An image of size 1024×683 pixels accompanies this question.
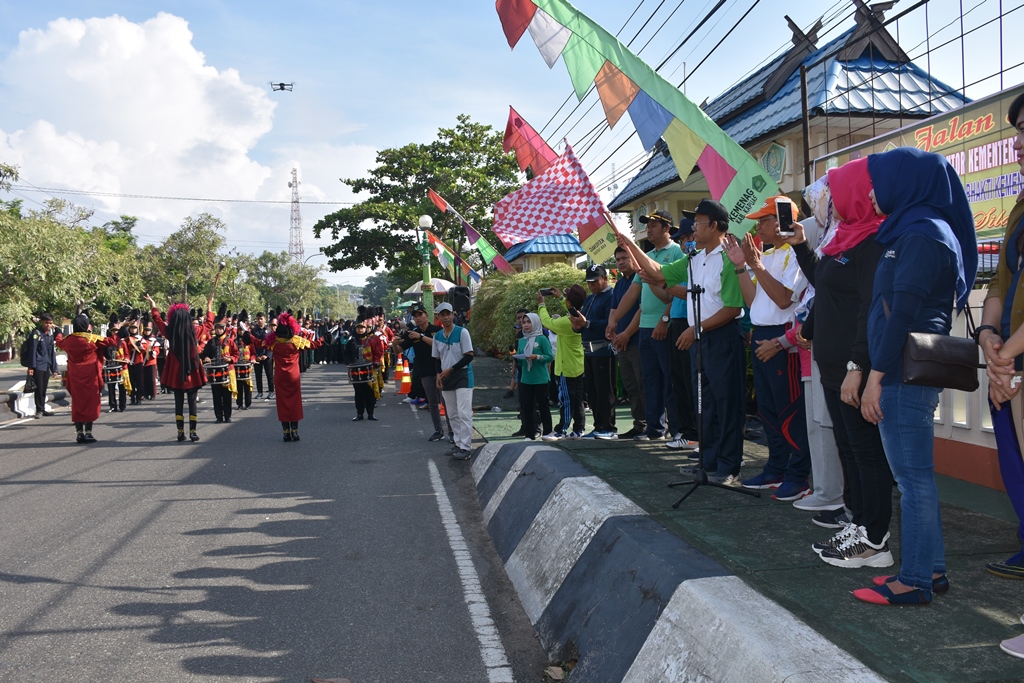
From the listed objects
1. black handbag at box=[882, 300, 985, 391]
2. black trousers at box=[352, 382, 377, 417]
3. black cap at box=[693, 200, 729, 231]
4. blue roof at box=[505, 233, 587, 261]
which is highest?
blue roof at box=[505, 233, 587, 261]

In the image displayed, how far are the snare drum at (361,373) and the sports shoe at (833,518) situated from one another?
1062 centimetres

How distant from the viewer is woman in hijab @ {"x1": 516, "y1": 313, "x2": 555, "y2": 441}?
9.48 m

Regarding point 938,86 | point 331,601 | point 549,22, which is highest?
point 938,86

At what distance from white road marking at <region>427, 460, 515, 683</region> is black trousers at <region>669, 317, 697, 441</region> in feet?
7.67

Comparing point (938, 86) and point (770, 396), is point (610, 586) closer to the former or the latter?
point (770, 396)

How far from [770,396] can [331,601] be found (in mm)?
3415

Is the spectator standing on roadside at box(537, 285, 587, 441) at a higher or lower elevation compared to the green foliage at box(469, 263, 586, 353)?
lower

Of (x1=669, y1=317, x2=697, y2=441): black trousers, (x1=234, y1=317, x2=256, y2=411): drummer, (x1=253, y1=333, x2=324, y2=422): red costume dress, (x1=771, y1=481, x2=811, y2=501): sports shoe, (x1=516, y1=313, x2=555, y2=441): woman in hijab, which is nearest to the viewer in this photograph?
(x1=771, y1=481, x2=811, y2=501): sports shoe

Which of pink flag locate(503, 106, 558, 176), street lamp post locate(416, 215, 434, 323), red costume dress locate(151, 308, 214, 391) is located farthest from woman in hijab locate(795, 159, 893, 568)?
street lamp post locate(416, 215, 434, 323)

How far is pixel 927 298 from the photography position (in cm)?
336

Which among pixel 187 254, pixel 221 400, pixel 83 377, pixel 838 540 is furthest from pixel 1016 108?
pixel 187 254

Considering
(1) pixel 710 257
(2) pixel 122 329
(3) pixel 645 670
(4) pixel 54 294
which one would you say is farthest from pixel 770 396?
(4) pixel 54 294

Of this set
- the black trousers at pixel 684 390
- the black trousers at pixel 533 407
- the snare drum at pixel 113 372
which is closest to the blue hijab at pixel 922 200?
the black trousers at pixel 684 390

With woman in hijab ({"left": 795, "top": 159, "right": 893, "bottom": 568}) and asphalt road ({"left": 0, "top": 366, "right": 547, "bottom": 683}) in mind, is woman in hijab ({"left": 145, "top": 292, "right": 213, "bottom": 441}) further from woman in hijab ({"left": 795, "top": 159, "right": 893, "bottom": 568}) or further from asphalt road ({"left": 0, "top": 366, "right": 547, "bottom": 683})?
woman in hijab ({"left": 795, "top": 159, "right": 893, "bottom": 568})
